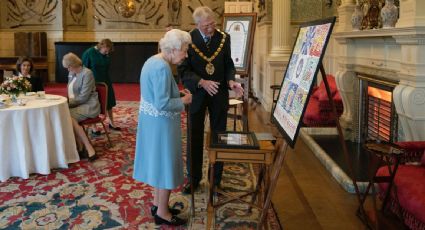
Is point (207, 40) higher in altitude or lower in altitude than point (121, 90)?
higher

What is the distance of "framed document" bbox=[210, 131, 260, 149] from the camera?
116 inches

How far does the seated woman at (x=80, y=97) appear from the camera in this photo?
5410mm

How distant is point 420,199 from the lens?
293cm

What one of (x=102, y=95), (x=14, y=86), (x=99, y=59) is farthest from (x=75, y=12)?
(x=14, y=86)

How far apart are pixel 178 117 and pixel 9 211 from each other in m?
1.65

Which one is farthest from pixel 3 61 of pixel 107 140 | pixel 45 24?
pixel 107 140

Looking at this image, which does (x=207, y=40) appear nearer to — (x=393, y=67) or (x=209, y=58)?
(x=209, y=58)

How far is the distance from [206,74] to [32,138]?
6.63 feet

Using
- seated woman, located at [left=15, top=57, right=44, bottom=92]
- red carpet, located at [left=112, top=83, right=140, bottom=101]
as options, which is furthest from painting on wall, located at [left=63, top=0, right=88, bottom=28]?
seated woman, located at [left=15, top=57, right=44, bottom=92]

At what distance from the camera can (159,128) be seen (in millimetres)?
3256

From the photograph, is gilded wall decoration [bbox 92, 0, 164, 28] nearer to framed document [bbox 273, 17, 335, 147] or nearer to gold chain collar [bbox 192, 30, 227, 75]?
gold chain collar [bbox 192, 30, 227, 75]

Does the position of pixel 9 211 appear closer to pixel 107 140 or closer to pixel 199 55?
pixel 199 55

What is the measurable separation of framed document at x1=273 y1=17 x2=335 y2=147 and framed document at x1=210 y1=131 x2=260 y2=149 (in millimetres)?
204

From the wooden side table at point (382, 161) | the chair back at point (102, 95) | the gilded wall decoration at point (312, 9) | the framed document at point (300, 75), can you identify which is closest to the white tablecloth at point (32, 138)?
the chair back at point (102, 95)
